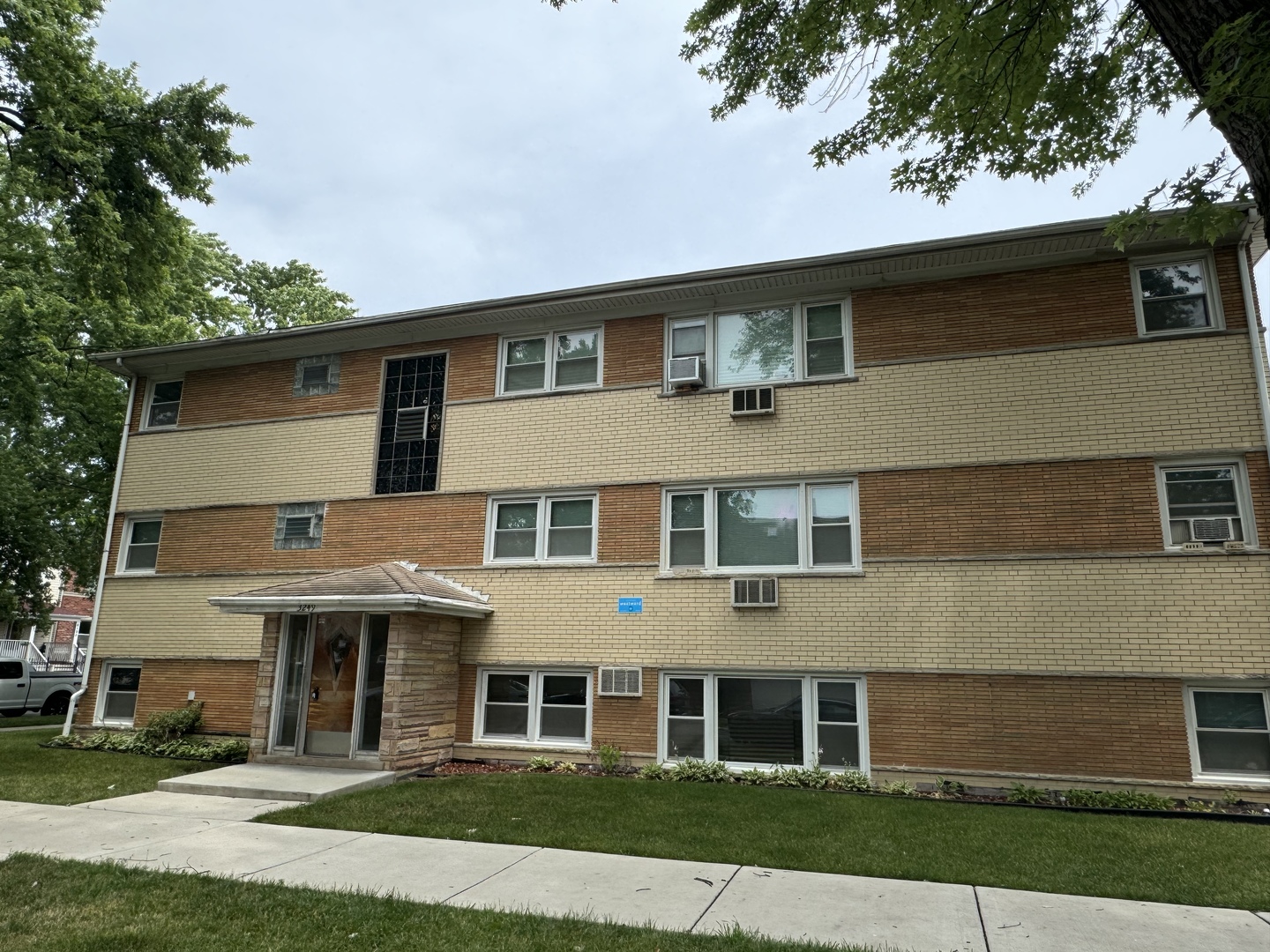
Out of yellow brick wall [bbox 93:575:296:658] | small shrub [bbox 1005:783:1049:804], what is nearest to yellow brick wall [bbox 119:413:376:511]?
yellow brick wall [bbox 93:575:296:658]

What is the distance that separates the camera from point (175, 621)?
49.0 feet

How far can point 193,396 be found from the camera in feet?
52.8

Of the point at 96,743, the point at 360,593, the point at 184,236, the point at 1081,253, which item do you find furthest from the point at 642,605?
the point at 184,236

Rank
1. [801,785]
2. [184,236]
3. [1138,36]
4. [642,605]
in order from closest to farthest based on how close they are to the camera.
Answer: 1. [1138,36]
2. [801,785]
3. [642,605]
4. [184,236]

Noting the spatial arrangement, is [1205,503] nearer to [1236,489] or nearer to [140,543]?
[1236,489]

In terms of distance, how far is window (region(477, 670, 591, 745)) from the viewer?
12.3 m

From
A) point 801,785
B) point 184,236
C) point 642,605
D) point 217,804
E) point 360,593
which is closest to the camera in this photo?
point 217,804

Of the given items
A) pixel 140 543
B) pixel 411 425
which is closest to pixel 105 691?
pixel 140 543

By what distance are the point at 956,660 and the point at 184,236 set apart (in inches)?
595

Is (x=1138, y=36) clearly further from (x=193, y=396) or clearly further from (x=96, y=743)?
(x=96, y=743)

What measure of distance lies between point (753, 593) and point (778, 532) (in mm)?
1001

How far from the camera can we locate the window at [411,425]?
14047 mm

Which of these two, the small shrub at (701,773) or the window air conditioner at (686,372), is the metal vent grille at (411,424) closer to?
the window air conditioner at (686,372)

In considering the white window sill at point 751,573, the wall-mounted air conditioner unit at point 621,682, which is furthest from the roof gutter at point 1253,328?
the wall-mounted air conditioner unit at point 621,682
